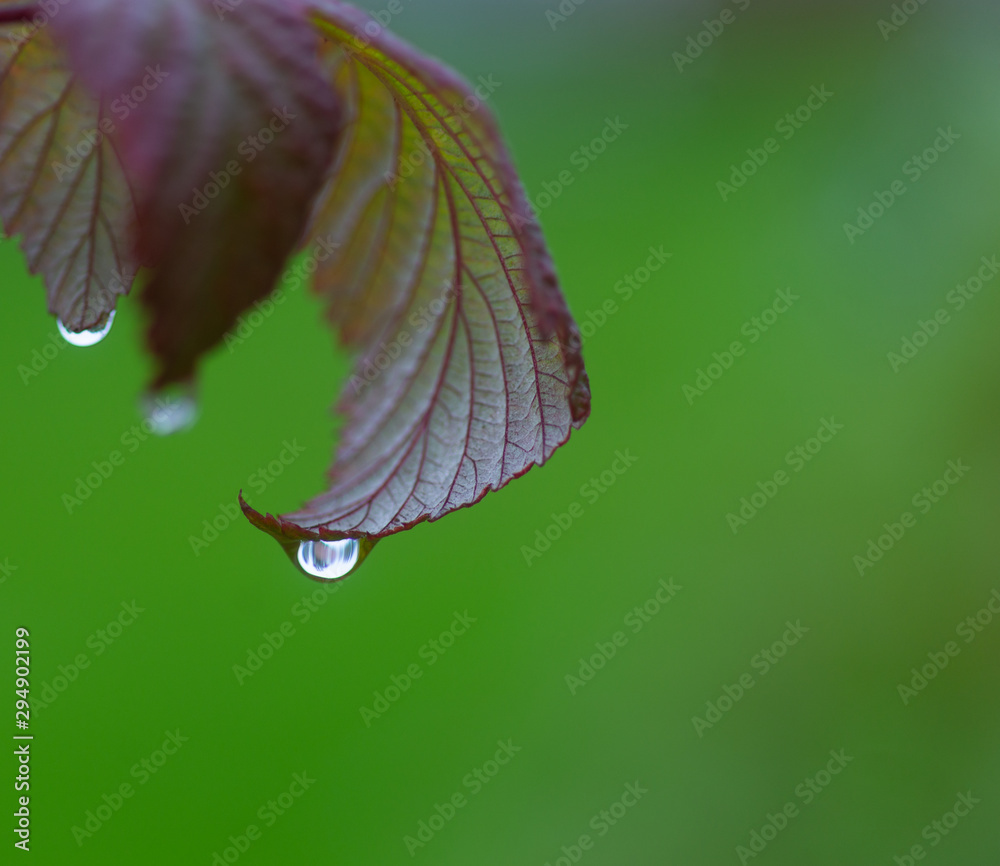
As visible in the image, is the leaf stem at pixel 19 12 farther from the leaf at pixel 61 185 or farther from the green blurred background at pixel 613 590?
the green blurred background at pixel 613 590

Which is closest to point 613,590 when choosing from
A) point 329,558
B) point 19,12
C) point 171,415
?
point 329,558

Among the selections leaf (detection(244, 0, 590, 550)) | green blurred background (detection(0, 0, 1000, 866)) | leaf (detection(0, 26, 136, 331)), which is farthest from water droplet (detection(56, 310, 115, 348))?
green blurred background (detection(0, 0, 1000, 866))

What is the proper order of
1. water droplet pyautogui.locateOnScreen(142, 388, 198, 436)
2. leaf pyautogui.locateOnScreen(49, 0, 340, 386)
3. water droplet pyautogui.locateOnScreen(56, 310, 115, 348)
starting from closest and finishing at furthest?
leaf pyautogui.locateOnScreen(49, 0, 340, 386), water droplet pyautogui.locateOnScreen(142, 388, 198, 436), water droplet pyautogui.locateOnScreen(56, 310, 115, 348)

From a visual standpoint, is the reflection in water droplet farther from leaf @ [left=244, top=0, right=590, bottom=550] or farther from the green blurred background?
the green blurred background

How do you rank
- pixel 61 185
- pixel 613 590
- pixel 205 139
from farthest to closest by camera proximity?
pixel 613 590, pixel 61 185, pixel 205 139

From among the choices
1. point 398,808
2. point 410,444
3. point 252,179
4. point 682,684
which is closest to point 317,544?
point 410,444

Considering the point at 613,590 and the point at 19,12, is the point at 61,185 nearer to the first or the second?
the point at 19,12
